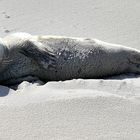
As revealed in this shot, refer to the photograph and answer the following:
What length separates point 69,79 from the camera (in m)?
5.08

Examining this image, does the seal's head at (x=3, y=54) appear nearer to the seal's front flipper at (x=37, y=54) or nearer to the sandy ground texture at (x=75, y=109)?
the seal's front flipper at (x=37, y=54)

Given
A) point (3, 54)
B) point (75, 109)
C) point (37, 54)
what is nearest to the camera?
point (75, 109)

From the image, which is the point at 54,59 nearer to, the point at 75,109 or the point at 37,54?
the point at 37,54

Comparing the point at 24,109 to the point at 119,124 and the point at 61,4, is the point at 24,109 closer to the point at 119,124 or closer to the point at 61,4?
the point at 119,124

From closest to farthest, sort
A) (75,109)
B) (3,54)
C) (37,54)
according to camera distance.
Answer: (75,109)
(3,54)
(37,54)

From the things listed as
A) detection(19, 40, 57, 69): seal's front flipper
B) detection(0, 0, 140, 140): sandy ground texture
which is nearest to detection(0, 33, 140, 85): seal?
detection(19, 40, 57, 69): seal's front flipper

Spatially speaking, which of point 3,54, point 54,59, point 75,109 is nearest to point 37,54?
point 54,59

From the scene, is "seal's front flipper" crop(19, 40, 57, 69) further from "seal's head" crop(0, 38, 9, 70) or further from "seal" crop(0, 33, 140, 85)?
"seal's head" crop(0, 38, 9, 70)

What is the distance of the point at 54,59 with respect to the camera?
5.03m

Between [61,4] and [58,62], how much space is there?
97.8 inches

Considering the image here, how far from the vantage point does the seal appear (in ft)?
16.3

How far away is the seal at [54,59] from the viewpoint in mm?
4969

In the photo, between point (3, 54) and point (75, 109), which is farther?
point (3, 54)

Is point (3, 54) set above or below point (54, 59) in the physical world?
above
